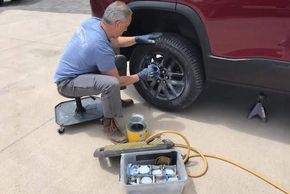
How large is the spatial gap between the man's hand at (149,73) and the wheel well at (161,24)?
0.39 meters

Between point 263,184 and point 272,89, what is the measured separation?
0.78 m

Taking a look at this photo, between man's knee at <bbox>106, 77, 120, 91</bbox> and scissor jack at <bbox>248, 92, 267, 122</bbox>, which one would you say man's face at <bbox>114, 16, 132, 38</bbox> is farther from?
scissor jack at <bbox>248, 92, 267, 122</bbox>

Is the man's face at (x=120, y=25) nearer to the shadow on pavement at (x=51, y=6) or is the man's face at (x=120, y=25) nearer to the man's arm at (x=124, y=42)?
the man's arm at (x=124, y=42)

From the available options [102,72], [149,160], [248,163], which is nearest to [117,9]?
[102,72]

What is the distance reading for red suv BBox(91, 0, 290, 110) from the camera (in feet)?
8.42

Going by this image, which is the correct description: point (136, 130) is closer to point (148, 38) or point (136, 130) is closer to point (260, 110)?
point (148, 38)

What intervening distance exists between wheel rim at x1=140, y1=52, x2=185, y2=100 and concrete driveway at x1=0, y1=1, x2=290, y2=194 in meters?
0.22

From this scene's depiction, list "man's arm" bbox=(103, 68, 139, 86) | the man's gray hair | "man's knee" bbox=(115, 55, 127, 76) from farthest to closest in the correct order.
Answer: "man's knee" bbox=(115, 55, 127, 76), "man's arm" bbox=(103, 68, 139, 86), the man's gray hair

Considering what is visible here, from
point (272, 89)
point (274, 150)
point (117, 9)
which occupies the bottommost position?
point (274, 150)

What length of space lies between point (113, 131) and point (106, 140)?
0.10 meters

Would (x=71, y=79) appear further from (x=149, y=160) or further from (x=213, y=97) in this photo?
(x=213, y=97)

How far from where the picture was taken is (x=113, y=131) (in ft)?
10.2

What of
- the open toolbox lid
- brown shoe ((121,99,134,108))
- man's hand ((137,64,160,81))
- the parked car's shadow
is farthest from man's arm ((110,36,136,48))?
the open toolbox lid

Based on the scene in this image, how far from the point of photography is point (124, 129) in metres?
3.28
